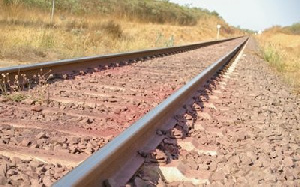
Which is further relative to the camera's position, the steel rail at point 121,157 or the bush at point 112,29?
the bush at point 112,29

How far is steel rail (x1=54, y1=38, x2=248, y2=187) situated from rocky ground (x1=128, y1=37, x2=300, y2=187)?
3.7 inches

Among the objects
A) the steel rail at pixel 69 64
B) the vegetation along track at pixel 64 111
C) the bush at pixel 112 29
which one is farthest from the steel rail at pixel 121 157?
the bush at pixel 112 29

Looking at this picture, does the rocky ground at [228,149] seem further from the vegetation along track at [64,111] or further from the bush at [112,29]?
the bush at [112,29]

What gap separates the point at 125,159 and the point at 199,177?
52 cm

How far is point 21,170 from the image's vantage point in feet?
8.36

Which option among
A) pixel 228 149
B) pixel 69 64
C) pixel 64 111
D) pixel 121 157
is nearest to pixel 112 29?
pixel 69 64

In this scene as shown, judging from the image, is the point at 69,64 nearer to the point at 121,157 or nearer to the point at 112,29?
the point at 121,157

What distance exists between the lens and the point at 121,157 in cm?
274

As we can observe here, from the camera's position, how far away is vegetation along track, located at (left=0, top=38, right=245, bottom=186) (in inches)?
108

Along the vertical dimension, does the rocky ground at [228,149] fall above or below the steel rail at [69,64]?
below

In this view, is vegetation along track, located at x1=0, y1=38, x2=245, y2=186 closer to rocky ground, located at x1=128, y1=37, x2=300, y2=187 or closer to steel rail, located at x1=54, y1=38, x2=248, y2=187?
steel rail, located at x1=54, y1=38, x2=248, y2=187

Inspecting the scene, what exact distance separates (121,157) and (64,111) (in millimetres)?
1692

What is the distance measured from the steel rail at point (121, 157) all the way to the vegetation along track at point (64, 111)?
11.3 inches

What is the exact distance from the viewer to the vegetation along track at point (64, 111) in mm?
2750
